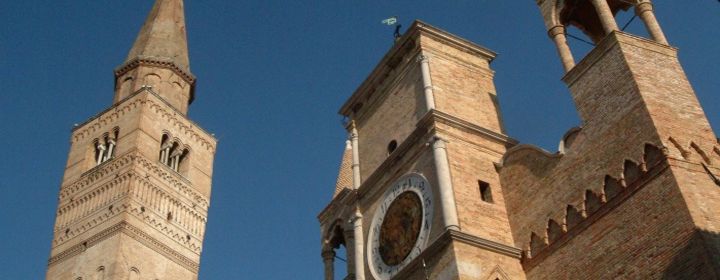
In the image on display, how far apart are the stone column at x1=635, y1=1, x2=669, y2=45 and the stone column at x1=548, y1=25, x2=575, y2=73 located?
128 cm

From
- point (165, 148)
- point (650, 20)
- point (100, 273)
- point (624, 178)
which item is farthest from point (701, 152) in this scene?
point (165, 148)

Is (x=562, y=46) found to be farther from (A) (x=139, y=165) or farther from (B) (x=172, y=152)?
(B) (x=172, y=152)

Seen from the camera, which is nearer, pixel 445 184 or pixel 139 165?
pixel 445 184

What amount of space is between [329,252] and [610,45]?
7.49 m

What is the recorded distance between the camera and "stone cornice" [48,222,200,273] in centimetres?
2695

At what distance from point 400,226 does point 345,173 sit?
3684mm

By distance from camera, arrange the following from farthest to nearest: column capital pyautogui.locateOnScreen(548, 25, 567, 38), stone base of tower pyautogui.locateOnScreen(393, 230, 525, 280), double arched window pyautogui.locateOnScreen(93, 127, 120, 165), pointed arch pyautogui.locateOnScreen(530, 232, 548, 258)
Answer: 1. double arched window pyautogui.locateOnScreen(93, 127, 120, 165)
2. column capital pyautogui.locateOnScreen(548, 25, 567, 38)
3. pointed arch pyautogui.locateOnScreen(530, 232, 548, 258)
4. stone base of tower pyautogui.locateOnScreen(393, 230, 525, 280)

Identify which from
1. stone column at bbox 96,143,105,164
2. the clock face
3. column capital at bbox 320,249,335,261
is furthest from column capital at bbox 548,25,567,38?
stone column at bbox 96,143,105,164

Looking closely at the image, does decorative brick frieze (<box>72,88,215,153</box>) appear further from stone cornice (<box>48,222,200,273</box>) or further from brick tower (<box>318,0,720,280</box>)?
brick tower (<box>318,0,720,280</box>)

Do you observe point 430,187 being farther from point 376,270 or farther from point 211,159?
point 211,159

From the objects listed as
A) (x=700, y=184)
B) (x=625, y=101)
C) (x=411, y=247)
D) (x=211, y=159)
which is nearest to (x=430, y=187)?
(x=411, y=247)

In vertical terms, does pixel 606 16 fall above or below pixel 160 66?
below

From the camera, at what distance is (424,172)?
46.9 feet

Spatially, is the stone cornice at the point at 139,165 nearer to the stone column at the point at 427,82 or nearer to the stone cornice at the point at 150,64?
the stone cornice at the point at 150,64
